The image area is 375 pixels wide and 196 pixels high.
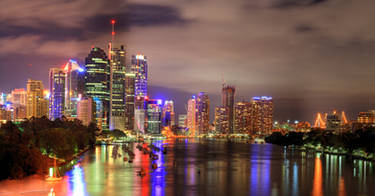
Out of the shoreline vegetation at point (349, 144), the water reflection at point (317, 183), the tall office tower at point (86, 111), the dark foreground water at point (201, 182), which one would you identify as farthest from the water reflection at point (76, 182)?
the tall office tower at point (86, 111)

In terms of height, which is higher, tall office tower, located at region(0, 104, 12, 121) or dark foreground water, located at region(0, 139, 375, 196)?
tall office tower, located at region(0, 104, 12, 121)

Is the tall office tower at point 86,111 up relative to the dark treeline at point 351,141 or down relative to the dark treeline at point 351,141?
up

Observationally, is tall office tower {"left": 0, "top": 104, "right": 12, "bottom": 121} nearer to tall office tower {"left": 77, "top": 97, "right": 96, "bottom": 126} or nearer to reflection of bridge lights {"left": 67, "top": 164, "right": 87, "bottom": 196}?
tall office tower {"left": 77, "top": 97, "right": 96, "bottom": 126}

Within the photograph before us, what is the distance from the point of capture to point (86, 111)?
17875cm

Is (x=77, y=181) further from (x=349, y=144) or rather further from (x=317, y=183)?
(x=349, y=144)

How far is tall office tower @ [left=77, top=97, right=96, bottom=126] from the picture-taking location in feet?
584

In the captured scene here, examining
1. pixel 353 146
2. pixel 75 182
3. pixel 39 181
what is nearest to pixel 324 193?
pixel 75 182

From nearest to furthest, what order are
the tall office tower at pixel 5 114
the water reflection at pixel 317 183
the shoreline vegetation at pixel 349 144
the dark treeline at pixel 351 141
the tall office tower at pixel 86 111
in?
the water reflection at pixel 317 183 → the shoreline vegetation at pixel 349 144 → the dark treeline at pixel 351 141 → the tall office tower at pixel 86 111 → the tall office tower at pixel 5 114

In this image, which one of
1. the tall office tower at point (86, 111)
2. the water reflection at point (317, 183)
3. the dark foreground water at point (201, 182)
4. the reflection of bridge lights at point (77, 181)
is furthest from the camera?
the tall office tower at point (86, 111)

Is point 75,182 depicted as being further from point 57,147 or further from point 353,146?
point 353,146

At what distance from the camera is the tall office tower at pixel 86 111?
17788 centimetres

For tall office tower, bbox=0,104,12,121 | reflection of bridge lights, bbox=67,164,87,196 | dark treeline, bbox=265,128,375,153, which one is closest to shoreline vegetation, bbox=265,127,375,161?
dark treeline, bbox=265,128,375,153

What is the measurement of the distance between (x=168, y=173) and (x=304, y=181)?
46.4 feet

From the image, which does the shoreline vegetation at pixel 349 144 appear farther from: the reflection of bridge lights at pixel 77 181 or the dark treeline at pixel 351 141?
the reflection of bridge lights at pixel 77 181
